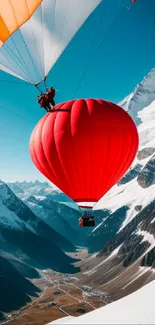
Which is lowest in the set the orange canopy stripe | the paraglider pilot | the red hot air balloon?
the red hot air balloon

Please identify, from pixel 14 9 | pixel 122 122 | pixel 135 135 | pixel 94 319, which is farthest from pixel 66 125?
pixel 94 319

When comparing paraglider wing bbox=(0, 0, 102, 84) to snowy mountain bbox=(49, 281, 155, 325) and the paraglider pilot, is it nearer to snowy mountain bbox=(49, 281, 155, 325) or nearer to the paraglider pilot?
the paraglider pilot

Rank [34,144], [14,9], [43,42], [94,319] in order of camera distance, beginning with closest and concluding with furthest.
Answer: [94,319], [14,9], [43,42], [34,144]

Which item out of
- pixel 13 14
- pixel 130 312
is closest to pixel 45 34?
pixel 13 14

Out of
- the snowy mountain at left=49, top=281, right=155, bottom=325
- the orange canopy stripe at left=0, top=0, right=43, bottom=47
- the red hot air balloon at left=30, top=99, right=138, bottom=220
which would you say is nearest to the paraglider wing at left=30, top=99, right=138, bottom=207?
the red hot air balloon at left=30, top=99, right=138, bottom=220

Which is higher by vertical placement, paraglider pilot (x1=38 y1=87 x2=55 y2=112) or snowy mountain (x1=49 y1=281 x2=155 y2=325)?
paraglider pilot (x1=38 y1=87 x2=55 y2=112)

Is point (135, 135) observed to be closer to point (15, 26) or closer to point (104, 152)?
point (104, 152)

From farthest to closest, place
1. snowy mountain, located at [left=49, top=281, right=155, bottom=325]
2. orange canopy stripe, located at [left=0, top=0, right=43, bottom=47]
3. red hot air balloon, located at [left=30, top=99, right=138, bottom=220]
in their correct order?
red hot air balloon, located at [left=30, top=99, right=138, bottom=220]
orange canopy stripe, located at [left=0, top=0, right=43, bottom=47]
snowy mountain, located at [left=49, top=281, right=155, bottom=325]
